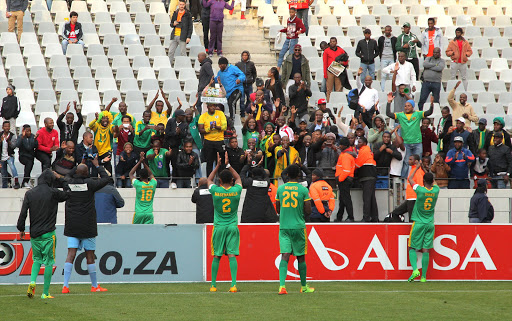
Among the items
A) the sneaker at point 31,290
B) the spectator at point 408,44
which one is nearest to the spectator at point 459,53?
the spectator at point 408,44

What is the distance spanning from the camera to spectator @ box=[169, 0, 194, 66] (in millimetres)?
22252

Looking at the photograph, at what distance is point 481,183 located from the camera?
16.4m

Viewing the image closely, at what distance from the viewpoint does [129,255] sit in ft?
48.0

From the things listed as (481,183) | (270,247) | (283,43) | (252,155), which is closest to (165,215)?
(252,155)

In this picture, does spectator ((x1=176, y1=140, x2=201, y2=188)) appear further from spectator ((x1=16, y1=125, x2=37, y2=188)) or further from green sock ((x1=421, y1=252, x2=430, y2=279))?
green sock ((x1=421, y1=252, x2=430, y2=279))

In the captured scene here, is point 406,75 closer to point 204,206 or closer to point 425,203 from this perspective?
point 425,203

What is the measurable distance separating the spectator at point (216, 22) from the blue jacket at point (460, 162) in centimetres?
746

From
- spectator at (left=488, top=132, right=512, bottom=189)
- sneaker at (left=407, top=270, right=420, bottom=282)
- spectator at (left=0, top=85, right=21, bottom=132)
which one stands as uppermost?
spectator at (left=0, top=85, right=21, bottom=132)

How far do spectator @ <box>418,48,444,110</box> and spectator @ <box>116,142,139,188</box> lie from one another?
746 centimetres

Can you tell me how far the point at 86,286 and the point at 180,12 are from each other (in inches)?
398

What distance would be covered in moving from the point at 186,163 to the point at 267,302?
671 cm

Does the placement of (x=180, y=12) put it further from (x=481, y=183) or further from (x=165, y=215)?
(x=481, y=183)

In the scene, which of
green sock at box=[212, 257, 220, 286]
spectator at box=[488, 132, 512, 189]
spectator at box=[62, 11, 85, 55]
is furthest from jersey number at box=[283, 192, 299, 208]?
spectator at box=[62, 11, 85, 55]

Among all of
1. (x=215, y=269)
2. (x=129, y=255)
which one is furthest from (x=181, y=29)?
(x=215, y=269)
